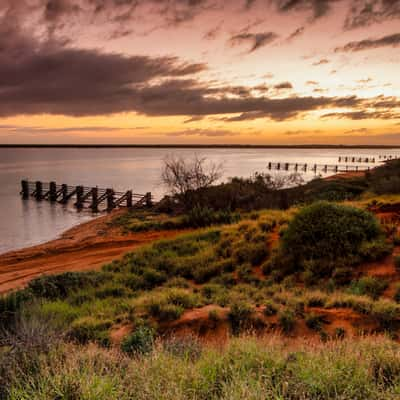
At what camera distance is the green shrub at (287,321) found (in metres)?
5.68

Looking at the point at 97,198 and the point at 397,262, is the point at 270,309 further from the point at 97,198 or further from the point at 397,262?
the point at 97,198

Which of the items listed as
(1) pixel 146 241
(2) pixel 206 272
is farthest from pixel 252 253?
(1) pixel 146 241

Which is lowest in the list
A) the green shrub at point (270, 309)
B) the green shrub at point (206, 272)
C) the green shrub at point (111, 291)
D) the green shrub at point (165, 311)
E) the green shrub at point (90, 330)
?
the green shrub at point (111, 291)

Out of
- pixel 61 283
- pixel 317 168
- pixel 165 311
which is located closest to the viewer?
pixel 165 311

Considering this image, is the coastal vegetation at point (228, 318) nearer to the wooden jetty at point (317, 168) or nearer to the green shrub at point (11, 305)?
the green shrub at point (11, 305)

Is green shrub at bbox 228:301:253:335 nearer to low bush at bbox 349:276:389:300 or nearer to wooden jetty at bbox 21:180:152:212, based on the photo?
low bush at bbox 349:276:389:300

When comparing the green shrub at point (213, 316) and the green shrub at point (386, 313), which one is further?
the green shrub at point (213, 316)

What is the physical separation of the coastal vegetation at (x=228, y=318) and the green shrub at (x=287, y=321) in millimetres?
17

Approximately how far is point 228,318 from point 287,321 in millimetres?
1023

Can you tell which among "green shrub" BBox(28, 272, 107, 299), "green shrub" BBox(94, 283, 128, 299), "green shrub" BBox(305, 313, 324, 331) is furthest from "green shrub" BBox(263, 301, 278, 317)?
"green shrub" BBox(28, 272, 107, 299)

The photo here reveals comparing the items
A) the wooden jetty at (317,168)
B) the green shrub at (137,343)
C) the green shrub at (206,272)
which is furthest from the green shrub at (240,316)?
the wooden jetty at (317,168)

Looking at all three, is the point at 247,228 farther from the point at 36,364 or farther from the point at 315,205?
the point at 36,364

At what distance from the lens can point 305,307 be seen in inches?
246

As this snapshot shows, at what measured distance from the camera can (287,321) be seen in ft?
18.9
